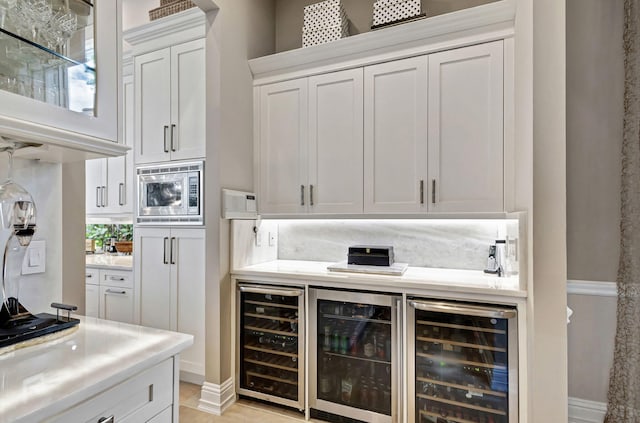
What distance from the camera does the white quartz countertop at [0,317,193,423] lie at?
76 cm

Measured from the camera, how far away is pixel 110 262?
3.22m

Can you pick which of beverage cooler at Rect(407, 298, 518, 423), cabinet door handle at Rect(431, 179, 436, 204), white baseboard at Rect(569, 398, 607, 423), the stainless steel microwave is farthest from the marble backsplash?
white baseboard at Rect(569, 398, 607, 423)

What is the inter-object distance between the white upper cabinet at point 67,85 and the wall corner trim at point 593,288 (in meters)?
2.53

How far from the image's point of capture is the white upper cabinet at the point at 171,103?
269 cm

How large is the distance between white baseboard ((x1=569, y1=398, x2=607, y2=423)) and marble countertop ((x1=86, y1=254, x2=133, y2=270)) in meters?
3.41

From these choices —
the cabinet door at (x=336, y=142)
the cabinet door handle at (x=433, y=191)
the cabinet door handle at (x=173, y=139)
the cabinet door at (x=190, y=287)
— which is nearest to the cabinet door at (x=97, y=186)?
the cabinet door handle at (x=173, y=139)

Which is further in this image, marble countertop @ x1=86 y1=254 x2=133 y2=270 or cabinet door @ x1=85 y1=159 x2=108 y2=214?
cabinet door @ x1=85 y1=159 x2=108 y2=214

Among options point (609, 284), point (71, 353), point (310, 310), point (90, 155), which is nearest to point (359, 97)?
point (310, 310)

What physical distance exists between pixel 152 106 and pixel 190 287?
1.57 meters

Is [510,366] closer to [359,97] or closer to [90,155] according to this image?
[359,97]

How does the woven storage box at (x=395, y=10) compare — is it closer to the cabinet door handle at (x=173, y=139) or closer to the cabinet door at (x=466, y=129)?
the cabinet door at (x=466, y=129)

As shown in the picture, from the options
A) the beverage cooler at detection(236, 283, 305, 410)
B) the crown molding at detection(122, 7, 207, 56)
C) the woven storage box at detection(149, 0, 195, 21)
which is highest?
the woven storage box at detection(149, 0, 195, 21)

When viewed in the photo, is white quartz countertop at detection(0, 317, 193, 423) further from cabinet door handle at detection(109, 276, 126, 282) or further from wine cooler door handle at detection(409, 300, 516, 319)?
cabinet door handle at detection(109, 276, 126, 282)

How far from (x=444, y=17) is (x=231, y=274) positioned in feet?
7.34
